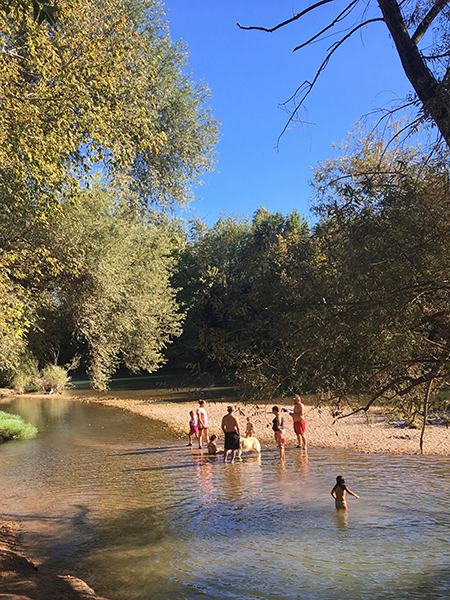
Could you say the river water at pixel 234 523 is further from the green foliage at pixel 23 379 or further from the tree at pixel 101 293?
the green foliage at pixel 23 379

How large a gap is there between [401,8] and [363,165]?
1.89 m

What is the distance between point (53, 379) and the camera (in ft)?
138

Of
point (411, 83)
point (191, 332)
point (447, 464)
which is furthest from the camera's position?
point (191, 332)

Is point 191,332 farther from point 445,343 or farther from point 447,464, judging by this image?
point 445,343

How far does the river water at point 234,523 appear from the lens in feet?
27.6

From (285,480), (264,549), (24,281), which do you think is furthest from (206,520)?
(24,281)

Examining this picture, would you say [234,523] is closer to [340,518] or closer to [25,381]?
[340,518]

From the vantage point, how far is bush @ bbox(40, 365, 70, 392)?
41.9 metres

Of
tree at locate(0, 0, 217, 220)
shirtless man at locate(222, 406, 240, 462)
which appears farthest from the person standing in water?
tree at locate(0, 0, 217, 220)

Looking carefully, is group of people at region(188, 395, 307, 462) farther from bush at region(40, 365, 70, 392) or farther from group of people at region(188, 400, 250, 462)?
bush at region(40, 365, 70, 392)

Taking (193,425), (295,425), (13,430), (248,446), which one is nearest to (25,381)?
(13,430)

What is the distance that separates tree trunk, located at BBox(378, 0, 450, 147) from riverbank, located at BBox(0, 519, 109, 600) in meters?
6.78

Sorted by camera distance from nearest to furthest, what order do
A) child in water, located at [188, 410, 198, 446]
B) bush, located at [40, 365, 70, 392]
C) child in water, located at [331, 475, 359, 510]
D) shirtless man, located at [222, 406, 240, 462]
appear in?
child in water, located at [331, 475, 359, 510] → shirtless man, located at [222, 406, 240, 462] → child in water, located at [188, 410, 198, 446] → bush, located at [40, 365, 70, 392]

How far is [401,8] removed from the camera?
19.1 ft
